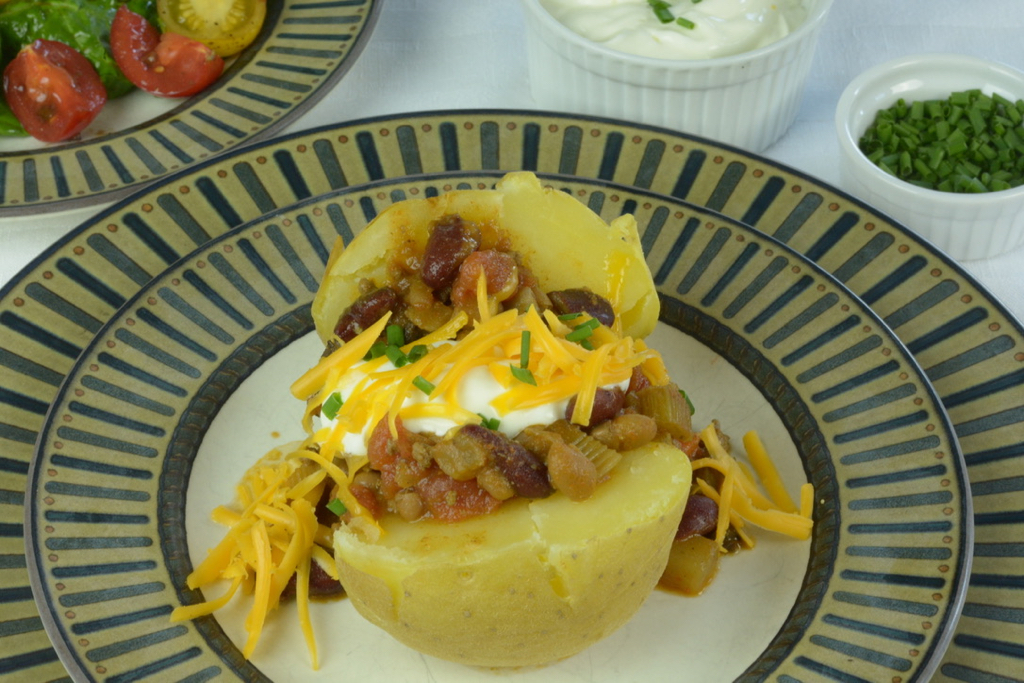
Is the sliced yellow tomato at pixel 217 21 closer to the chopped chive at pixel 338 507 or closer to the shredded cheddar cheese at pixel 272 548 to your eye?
the shredded cheddar cheese at pixel 272 548

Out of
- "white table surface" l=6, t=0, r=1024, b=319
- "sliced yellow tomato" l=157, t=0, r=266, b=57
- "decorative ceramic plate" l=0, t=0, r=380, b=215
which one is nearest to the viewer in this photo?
"decorative ceramic plate" l=0, t=0, r=380, b=215

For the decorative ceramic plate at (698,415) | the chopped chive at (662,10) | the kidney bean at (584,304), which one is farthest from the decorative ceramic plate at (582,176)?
the kidney bean at (584,304)

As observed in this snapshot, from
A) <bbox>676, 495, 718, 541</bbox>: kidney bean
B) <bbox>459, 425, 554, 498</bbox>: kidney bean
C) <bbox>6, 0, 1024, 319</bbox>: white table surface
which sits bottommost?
<bbox>676, 495, 718, 541</bbox>: kidney bean

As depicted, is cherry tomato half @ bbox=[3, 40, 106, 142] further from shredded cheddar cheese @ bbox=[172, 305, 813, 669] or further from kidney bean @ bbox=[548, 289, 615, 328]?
kidney bean @ bbox=[548, 289, 615, 328]

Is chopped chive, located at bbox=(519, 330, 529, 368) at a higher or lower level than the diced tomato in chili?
higher

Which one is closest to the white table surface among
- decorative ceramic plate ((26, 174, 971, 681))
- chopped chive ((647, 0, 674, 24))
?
chopped chive ((647, 0, 674, 24))

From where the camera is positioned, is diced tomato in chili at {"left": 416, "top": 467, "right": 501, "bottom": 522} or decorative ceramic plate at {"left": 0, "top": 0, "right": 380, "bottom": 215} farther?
decorative ceramic plate at {"left": 0, "top": 0, "right": 380, "bottom": 215}

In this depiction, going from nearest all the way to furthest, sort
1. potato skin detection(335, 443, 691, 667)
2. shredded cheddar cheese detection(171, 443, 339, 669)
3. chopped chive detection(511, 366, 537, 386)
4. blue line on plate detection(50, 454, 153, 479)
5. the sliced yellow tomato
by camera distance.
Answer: potato skin detection(335, 443, 691, 667), chopped chive detection(511, 366, 537, 386), shredded cheddar cheese detection(171, 443, 339, 669), blue line on plate detection(50, 454, 153, 479), the sliced yellow tomato
